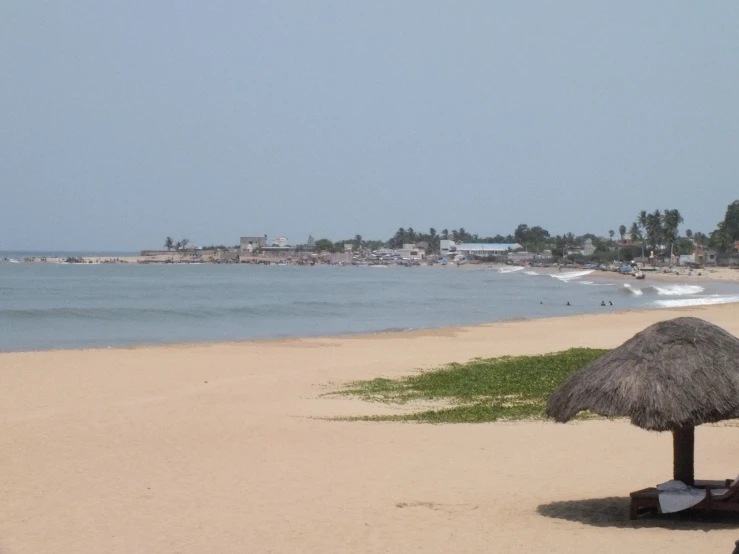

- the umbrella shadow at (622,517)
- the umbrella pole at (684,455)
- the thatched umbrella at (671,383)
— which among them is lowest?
the umbrella shadow at (622,517)

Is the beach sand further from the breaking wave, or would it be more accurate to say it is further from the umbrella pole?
the breaking wave

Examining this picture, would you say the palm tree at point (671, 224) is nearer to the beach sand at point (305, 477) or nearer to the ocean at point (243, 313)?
the ocean at point (243, 313)

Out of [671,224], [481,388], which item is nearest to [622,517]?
[481,388]

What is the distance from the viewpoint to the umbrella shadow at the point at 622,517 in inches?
329

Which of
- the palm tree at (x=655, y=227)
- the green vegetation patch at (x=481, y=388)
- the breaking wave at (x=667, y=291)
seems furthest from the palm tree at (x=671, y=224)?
the green vegetation patch at (x=481, y=388)

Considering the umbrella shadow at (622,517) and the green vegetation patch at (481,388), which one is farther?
the green vegetation patch at (481,388)

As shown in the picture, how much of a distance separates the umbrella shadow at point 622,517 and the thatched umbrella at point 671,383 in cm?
35

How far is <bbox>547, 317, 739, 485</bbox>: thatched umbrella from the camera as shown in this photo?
802 centimetres

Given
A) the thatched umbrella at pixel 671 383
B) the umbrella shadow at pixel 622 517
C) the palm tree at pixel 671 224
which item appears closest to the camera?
the thatched umbrella at pixel 671 383

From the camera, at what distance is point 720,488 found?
8508mm

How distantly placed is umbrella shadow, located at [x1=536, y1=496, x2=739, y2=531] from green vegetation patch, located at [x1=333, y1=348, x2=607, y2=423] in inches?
189

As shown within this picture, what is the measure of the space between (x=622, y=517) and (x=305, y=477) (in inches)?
142

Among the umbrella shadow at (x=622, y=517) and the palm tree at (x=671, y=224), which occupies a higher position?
the palm tree at (x=671, y=224)

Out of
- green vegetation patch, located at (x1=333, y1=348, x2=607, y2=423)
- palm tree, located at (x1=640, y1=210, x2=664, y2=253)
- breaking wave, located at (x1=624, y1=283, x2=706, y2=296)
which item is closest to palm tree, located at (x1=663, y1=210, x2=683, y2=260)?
palm tree, located at (x1=640, y1=210, x2=664, y2=253)
